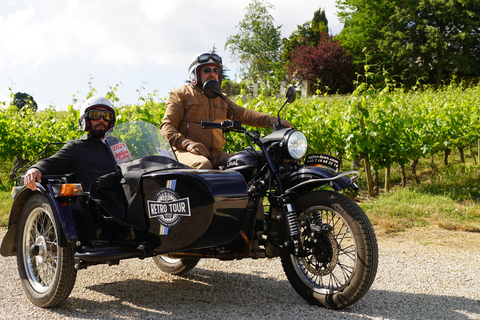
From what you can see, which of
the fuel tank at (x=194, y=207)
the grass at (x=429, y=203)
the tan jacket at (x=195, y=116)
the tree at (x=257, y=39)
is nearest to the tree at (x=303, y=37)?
the tree at (x=257, y=39)

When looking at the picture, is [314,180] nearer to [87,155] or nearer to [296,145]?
[296,145]

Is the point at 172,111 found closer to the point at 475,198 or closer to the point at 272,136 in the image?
the point at 272,136

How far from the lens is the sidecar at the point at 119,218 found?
323 cm

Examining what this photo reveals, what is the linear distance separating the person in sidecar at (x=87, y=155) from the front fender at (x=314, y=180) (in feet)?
4.69

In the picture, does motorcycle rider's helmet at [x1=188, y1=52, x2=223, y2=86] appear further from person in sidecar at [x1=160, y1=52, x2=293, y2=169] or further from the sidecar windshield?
the sidecar windshield

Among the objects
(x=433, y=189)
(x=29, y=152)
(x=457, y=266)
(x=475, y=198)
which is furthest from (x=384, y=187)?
(x=29, y=152)

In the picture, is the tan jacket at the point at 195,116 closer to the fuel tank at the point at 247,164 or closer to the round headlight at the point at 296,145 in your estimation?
the fuel tank at the point at 247,164

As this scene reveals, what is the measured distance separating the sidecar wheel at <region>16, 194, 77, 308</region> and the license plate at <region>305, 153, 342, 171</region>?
6.05ft

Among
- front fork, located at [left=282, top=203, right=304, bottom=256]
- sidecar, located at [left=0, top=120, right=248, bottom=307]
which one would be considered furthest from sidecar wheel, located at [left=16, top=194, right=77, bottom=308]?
front fork, located at [left=282, top=203, right=304, bottom=256]

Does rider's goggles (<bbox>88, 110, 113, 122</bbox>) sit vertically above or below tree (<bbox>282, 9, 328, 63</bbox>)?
below

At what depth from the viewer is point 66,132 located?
960cm

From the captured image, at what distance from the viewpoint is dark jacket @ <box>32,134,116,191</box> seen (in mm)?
3969

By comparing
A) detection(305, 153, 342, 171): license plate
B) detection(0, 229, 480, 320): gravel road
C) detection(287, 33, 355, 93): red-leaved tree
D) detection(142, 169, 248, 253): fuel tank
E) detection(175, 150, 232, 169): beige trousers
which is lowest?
detection(0, 229, 480, 320): gravel road

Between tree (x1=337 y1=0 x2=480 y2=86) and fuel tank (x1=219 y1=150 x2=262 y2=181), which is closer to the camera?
fuel tank (x1=219 y1=150 x2=262 y2=181)
